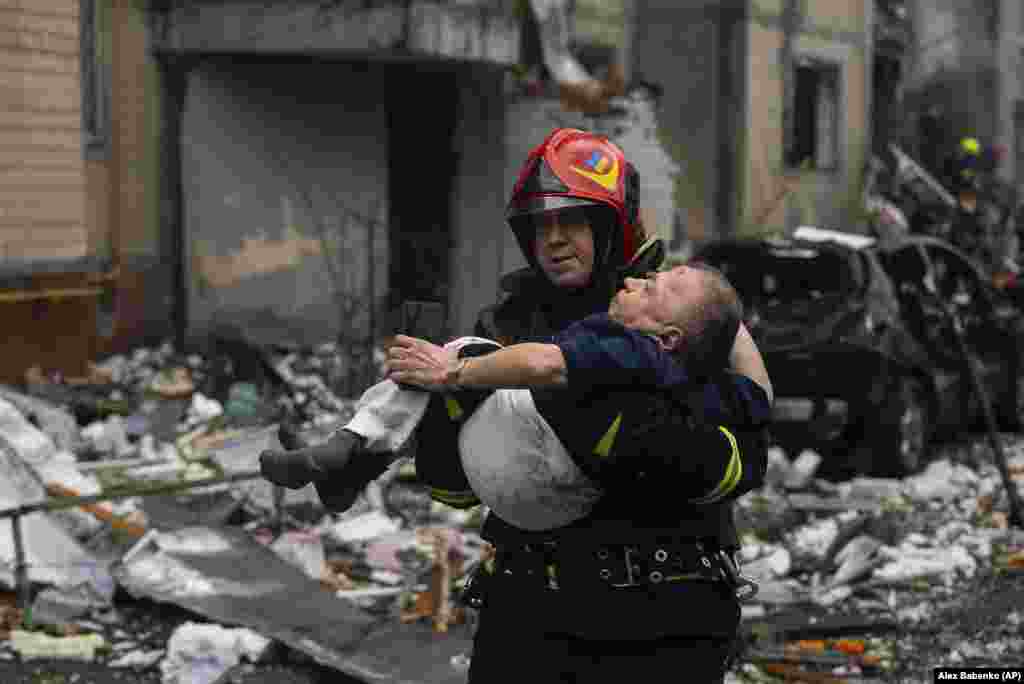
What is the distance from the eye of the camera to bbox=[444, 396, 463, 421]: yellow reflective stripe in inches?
100

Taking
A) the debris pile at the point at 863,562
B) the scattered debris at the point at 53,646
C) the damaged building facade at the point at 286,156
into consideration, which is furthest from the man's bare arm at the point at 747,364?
the damaged building facade at the point at 286,156

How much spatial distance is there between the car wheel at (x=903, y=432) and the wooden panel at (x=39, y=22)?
5.96 metres

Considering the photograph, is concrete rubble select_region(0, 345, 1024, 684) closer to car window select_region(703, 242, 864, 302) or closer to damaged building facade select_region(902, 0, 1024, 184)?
car window select_region(703, 242, 864, 302)

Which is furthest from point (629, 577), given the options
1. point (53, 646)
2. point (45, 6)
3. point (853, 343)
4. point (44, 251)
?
point (45, 6)

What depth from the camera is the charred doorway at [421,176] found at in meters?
13.3

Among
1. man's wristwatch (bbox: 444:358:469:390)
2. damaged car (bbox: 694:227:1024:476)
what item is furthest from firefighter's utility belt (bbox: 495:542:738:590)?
damaged car (bbox: 694:227:1024:476)

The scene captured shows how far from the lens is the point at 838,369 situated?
901 centimetres

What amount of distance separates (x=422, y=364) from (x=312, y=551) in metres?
4.36

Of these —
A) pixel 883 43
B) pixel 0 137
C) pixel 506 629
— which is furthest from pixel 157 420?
pixel 883 43

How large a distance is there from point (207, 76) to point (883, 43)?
1371cm

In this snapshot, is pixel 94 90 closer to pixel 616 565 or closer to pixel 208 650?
pixel 208 650

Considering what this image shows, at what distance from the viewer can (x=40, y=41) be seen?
Result: 912cm

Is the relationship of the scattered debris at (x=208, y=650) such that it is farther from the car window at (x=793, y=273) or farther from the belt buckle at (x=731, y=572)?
the car window at (x=793, y=273)

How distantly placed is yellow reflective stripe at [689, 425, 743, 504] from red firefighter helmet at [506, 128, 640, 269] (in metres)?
0.44
